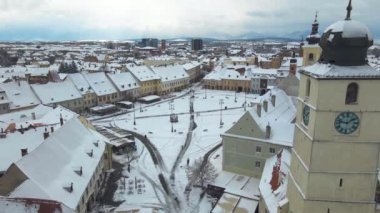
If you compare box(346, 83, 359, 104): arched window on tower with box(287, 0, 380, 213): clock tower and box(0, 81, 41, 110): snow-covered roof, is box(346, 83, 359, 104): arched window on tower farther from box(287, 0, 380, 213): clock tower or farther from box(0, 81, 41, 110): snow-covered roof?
box(0, 81, 41, 110): snow-covered roof

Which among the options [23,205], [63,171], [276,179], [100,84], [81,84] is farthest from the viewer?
[100,84]

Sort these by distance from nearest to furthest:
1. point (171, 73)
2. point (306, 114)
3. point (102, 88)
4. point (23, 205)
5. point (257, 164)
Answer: point (306, 114) → point (23, 205) → point (257, 164) → point (102, 88) → point (171, 73)

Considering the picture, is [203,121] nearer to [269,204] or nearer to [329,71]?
[269,204]

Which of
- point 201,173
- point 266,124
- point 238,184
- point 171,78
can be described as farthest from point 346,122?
point 171,78

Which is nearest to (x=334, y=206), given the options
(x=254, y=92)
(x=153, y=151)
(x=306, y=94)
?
(x=306, y=94)

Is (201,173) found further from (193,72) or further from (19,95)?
(193,72)

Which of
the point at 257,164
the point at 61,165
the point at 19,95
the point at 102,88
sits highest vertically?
the point at 19,95
